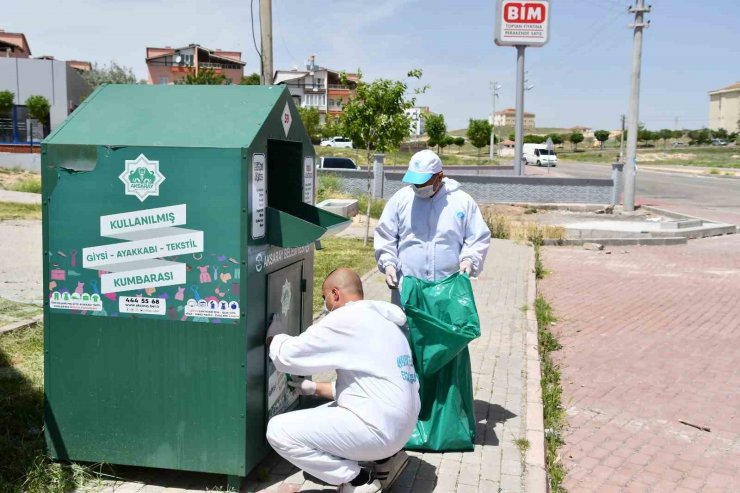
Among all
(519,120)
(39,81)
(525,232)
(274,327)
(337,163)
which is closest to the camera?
(274,327)

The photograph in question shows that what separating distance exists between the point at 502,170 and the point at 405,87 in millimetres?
25442

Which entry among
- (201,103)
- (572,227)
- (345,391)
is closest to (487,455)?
(345,391)

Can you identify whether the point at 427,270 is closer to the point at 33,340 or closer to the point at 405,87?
the point at 33,340

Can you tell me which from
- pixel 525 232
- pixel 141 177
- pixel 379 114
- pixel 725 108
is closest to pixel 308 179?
pixel 141 177

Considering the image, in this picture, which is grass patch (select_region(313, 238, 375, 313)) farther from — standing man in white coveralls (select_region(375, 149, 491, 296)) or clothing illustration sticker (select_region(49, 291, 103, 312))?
clothing illustration sticker (select_region(49, 291, 103, 312))

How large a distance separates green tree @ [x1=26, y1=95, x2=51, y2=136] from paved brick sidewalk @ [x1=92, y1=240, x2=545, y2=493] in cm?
3542

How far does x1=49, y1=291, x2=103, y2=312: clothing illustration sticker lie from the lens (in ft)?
13.2

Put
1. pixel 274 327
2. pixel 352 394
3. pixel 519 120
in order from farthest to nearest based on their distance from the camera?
pixel 519 120 → pixel 274 327 → pixel 352 394

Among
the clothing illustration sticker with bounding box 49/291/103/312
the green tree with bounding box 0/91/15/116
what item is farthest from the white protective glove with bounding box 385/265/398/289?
the green tree with bounding box 0/91/15/116

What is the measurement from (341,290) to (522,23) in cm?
2925

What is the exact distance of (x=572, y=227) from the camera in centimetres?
1858

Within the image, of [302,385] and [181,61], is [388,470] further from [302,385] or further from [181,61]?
[181,61]

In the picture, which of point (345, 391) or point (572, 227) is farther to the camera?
point (572, 227)

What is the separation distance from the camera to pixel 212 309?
3910 mm
